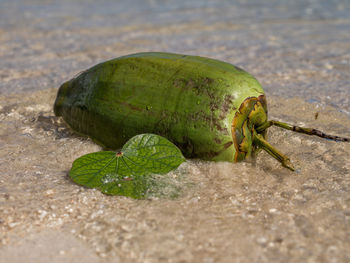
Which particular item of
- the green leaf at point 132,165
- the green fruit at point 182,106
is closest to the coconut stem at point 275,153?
the green fruit at point 182,106

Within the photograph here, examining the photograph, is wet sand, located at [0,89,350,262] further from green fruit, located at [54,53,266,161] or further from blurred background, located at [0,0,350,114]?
blurred background, located at [0,0,350,114]

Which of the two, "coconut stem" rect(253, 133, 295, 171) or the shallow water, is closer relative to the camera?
the shallow water

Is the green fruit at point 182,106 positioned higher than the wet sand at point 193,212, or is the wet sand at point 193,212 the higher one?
the green fruit at point 182,106

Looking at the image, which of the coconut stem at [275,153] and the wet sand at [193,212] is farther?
the coconut stem at [275,153]

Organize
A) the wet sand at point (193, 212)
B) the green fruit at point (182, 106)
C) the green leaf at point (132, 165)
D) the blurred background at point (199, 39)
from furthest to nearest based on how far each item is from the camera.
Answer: the blurred background at point (199, 39), the green fruit at point (182, 106), the green leaf at point (132, 165), the wet sand at point (193, 212)

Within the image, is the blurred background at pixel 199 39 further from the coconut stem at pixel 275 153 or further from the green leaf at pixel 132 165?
the green leaf at pixel 132 165

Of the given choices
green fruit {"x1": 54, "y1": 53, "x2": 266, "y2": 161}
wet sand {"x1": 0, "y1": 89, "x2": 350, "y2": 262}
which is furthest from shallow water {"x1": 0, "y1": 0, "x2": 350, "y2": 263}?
green fruit {"x1": 54, "y1": 53, "x2": 266, "y2": 161}

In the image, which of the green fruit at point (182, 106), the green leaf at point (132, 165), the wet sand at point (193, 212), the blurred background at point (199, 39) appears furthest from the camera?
the blurred background at point (199, 39)

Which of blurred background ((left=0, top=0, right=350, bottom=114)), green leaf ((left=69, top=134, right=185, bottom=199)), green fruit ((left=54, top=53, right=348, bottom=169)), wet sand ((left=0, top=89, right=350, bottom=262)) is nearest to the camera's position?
wet sand ((left=0, top=89, right=350, bottom=262))
